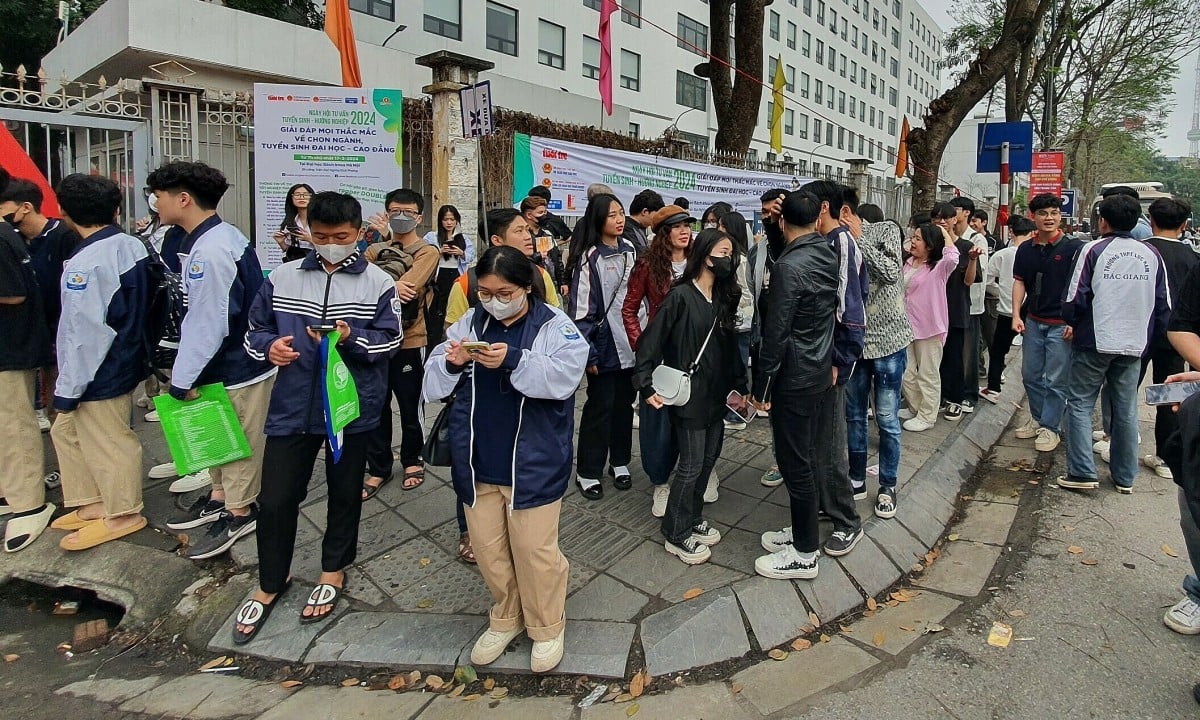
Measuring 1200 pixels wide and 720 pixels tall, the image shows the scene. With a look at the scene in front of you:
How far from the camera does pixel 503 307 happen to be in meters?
2.64

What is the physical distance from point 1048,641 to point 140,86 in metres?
7.62

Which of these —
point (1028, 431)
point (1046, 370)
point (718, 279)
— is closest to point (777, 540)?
point (718, 279)

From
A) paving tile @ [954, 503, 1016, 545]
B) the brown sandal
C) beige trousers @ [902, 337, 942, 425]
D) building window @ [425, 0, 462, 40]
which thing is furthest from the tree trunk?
building window @ [425, 0, 462, 40]

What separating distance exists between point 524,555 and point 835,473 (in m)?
1.81

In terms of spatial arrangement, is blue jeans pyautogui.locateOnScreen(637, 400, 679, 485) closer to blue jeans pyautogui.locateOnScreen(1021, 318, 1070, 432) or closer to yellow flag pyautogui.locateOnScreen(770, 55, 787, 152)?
blue jeans pyautogui.locateOnScreen(1021, 318, 1070, 432)

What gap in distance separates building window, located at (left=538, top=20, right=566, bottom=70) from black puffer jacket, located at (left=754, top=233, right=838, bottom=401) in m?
24.6

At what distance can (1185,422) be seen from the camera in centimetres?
261

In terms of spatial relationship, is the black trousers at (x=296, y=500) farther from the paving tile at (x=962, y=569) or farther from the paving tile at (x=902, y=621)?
the paving tile at (x=962, y=569)

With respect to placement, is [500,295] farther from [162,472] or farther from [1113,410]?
[1113,410]

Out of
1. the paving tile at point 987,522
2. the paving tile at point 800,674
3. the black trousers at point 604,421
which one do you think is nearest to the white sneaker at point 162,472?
the black trousers at point 604,421

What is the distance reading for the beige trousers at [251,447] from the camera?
12.0 ft

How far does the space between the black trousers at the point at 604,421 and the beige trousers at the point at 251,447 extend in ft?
5.94

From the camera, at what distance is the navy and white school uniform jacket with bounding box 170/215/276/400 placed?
331 centimetres

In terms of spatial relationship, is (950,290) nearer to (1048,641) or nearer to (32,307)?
(1048,641)
